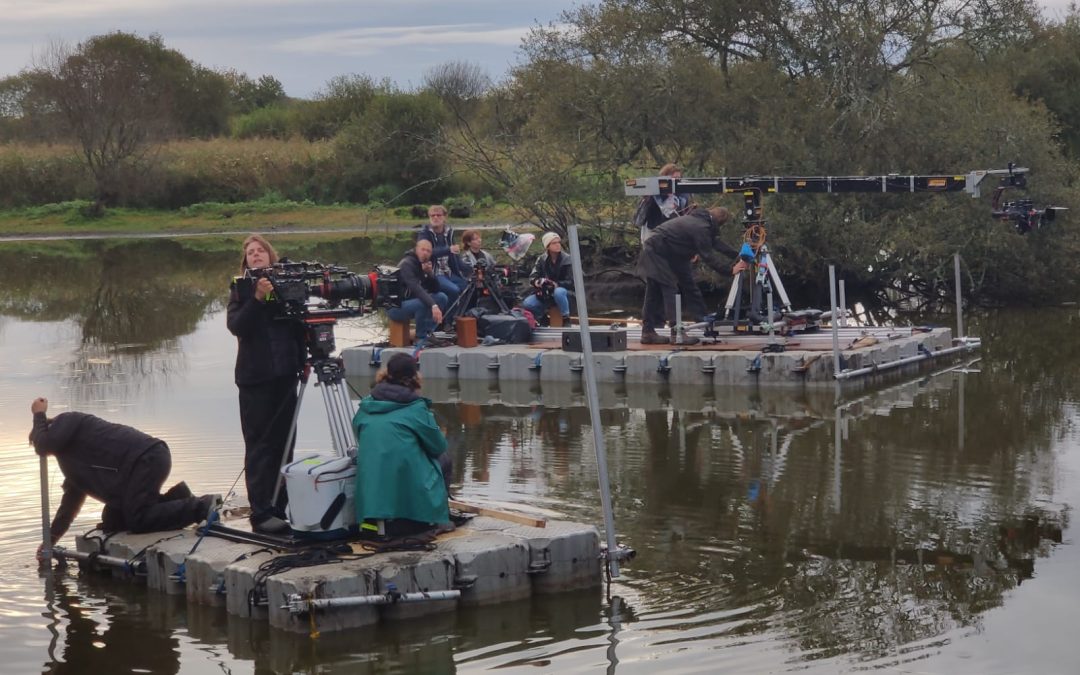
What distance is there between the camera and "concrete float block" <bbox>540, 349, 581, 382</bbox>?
61.2 ft

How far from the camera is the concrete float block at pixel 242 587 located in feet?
31.0

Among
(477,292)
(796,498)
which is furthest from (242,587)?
(477,292)

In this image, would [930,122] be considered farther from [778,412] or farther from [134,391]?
[134,391]

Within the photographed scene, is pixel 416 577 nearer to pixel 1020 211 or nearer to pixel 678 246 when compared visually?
pixel 678 246

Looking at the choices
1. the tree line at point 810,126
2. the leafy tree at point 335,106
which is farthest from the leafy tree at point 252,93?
the tree line at point 810,126

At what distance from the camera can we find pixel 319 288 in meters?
10.2

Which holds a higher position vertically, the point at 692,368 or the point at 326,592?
the point at 692,368

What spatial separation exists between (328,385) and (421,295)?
8802mm

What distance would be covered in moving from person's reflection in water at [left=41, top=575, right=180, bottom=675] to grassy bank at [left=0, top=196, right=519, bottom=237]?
38548 mm

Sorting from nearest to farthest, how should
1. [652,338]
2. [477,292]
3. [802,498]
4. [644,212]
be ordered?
[802,498]
[652,338]
[644,212]
[477,292]

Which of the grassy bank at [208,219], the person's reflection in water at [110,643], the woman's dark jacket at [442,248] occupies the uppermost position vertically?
the grassy bank at [208,219]

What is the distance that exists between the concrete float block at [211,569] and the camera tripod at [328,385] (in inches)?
19.5

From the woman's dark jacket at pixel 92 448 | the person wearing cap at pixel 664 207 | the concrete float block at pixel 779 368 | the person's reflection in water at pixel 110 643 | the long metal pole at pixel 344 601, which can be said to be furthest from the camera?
the person wearing cap at pixel 664 207

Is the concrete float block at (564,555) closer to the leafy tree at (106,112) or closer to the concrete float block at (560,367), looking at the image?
the concrete float block at (560,367)
